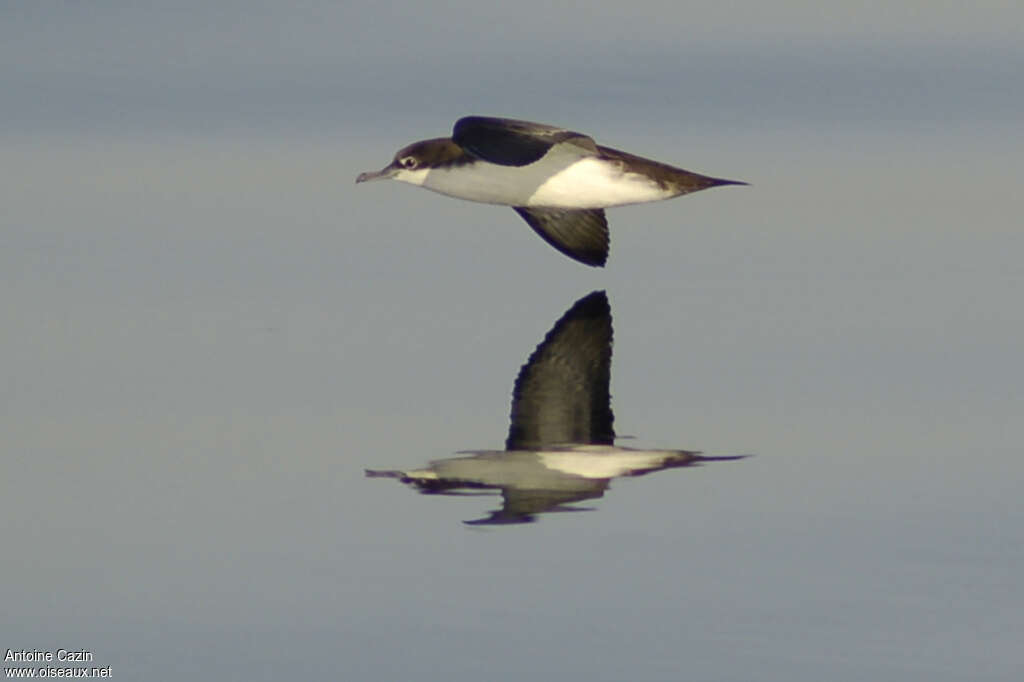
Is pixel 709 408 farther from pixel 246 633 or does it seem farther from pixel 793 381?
pixel 246 633

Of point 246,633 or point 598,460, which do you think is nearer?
point 246,633

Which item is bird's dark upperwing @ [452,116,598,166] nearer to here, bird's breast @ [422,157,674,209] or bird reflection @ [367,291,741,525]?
bird's breast @ [422,157,674,209]

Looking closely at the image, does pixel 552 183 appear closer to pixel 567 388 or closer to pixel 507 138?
pixel 507 138

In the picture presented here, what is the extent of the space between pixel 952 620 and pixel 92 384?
4685 mm

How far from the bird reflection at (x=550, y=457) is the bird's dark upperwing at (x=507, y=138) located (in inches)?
61.9

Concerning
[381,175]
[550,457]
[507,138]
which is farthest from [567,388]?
[381,175]

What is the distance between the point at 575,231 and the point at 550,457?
14.8ft

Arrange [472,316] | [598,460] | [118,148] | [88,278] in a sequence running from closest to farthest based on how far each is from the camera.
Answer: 1. [598,460]
2. [472,316]
3. [88,278]
4. [118,148]

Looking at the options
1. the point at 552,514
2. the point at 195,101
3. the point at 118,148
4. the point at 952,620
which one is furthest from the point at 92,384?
the point at 195,101

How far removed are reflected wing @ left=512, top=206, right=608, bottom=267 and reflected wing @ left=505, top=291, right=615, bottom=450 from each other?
51.8 inches

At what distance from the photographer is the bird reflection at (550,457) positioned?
8.15 metres

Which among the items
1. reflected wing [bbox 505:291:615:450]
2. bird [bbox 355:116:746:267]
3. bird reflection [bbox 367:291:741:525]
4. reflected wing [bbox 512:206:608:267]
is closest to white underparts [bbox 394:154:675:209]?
bird [bbox 355:116:746:267]

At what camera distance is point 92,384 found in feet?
32.0

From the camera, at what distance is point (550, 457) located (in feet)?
28.3
